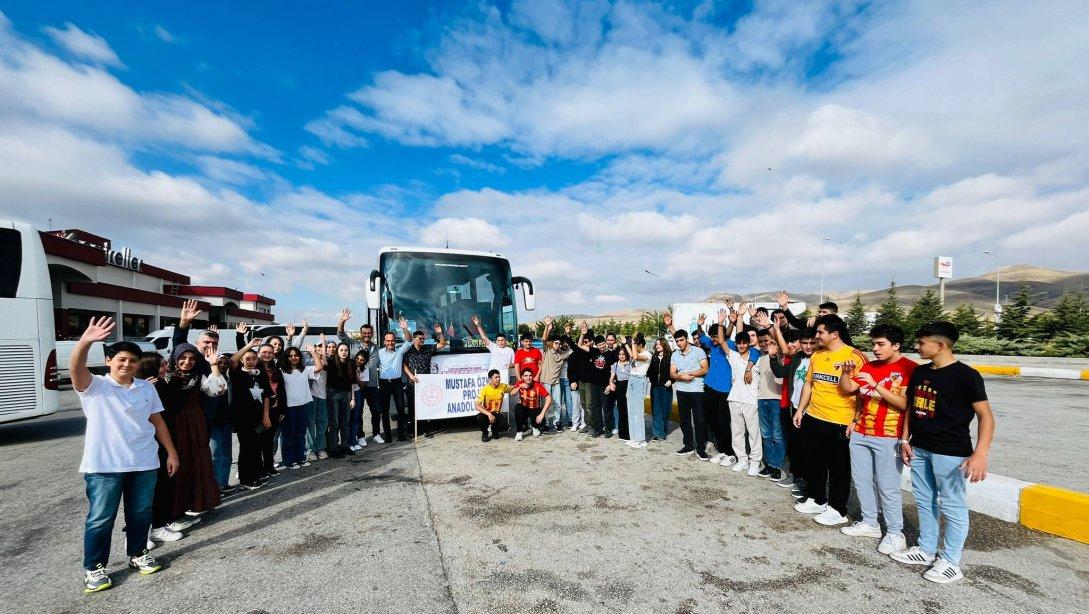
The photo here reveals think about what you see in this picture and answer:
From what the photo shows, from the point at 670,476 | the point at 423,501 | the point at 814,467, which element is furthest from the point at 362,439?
the point at 814,467

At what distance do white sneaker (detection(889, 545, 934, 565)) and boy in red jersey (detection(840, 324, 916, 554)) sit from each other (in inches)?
3.5

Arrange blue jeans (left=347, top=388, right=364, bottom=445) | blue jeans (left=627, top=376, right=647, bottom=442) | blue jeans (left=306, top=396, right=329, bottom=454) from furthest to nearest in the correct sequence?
blue jeans (left=627, top=376, right=647, bottom=442) → blue jeans (left=347, top=388, right=364, bottom=445) → blue jeans (left=306, top=396, right=329, bottom=454)

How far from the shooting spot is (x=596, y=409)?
7.80 meters

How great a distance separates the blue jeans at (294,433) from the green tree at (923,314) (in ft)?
131

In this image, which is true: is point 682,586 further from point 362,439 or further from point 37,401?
point 37,401

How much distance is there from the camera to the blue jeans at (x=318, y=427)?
6504mm

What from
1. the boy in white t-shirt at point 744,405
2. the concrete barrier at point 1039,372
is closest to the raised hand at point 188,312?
the boy in white t-shirt at point 744,405

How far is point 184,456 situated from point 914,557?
20.2ft

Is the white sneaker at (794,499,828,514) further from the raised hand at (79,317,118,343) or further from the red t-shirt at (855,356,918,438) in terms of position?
the raised hand at (79,317,118,343)

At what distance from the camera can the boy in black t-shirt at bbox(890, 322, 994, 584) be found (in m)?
3.18

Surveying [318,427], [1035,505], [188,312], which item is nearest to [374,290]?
[318,427]

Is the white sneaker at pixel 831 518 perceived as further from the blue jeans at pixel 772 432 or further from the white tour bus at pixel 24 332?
the white tour bus at pixel 24 332

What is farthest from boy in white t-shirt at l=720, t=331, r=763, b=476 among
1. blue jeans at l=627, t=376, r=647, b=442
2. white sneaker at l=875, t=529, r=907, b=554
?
white sneaker at l=875, t=529, r=907, b=554

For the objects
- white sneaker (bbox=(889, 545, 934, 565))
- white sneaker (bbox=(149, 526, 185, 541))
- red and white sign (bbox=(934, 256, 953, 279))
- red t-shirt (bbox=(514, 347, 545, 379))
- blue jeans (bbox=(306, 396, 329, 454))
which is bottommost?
white sneaker (bbox=(889, 545, 934, 565))
